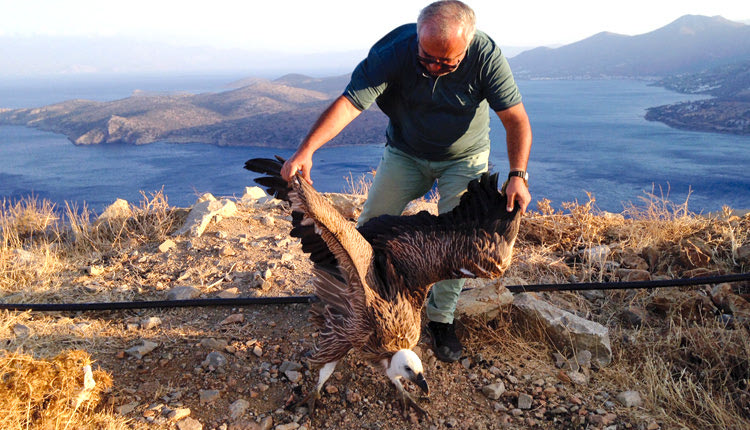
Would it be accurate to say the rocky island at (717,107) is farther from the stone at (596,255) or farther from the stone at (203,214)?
the stone at (203,214)

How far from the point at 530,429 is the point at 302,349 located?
1843 millimetres

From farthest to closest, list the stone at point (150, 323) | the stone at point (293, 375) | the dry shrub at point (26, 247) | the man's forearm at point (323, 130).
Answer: the dry shrub at point (26, 247), the stone at point (150, 323), the stone at point (293, 375), the man's forearm at point (323, 130)

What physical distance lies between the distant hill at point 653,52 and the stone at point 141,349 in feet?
92.6

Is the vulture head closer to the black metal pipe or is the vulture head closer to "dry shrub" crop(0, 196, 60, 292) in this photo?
the black metal pipe

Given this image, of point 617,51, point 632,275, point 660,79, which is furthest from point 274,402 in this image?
point 617,51

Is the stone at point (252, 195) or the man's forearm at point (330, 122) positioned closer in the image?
the man's forearm at point (330, 122)

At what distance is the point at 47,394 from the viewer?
2514 mm

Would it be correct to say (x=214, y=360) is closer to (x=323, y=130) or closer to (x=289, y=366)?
(x=289, y=366)

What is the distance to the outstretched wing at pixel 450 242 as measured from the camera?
2.69 meters

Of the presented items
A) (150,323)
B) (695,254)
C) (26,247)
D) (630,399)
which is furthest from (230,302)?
(695,254)

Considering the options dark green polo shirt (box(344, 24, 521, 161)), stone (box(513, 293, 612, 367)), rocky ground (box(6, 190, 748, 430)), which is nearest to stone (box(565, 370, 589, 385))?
rocky ground (box(6, 190, 748, 430))

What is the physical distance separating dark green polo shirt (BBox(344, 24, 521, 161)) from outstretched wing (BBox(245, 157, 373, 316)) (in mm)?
866

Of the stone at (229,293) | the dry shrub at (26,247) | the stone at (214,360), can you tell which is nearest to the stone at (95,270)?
the dry shrub at (26,247)

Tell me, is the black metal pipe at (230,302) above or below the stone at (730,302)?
above
